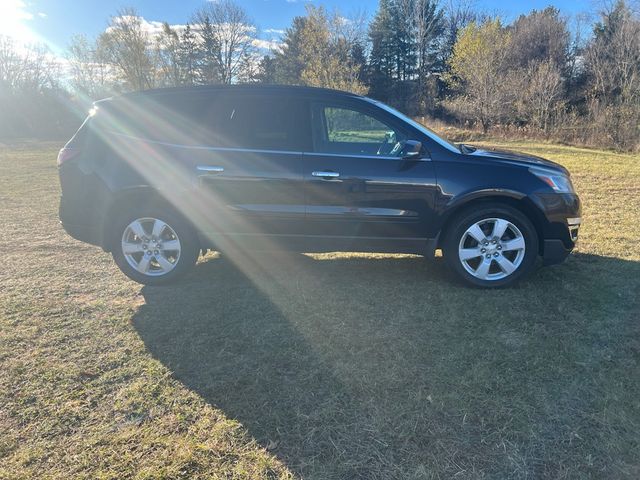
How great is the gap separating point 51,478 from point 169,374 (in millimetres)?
845

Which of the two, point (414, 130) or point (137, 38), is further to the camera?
point (137, 38)

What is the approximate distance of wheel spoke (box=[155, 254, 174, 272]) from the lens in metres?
4.07

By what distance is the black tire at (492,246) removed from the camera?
12.5 ft

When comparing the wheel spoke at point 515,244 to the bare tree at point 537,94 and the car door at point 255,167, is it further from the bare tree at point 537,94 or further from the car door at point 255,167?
the bare tree at point 537,94

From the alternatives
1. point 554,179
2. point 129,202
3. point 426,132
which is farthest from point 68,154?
point 554,179

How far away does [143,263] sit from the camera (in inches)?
160

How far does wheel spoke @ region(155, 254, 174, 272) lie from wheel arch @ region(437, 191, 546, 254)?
252 centimetres

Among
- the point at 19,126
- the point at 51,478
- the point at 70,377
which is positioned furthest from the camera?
the point at 19,126

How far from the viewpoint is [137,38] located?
34.1 m

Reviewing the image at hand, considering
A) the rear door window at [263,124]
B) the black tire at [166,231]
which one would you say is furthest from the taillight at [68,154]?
the rear door window at [263,124]

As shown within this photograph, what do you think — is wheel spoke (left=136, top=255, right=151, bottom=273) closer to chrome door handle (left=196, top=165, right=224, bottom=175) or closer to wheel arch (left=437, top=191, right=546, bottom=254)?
chrome door handle (left=196, top=165, right=224, bottom=175)

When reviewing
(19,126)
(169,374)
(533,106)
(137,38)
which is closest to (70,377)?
(169,374)

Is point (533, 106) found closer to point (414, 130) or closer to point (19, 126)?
point (414, 130)

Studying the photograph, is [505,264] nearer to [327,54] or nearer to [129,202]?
[129,202]
